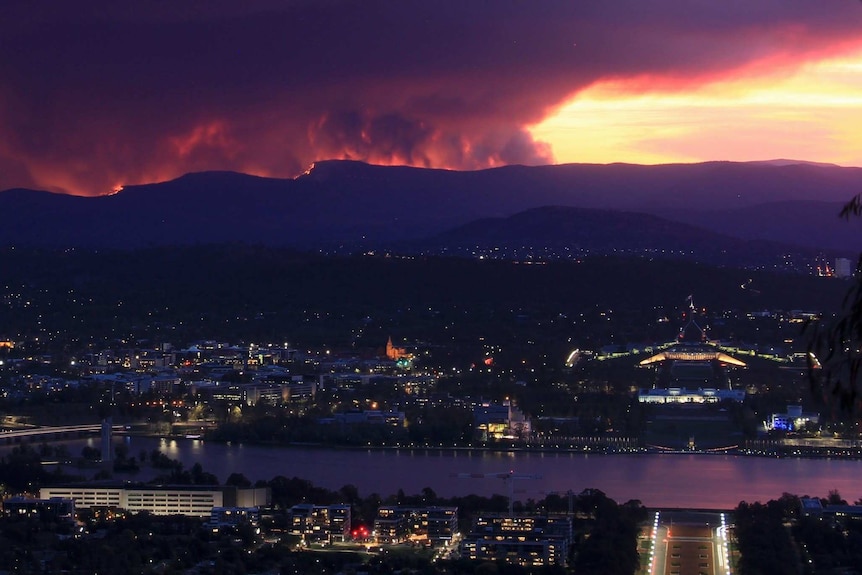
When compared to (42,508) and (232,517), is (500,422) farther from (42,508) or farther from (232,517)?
(42,508)

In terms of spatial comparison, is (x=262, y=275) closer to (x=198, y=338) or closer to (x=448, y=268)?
(x=448, y=268)

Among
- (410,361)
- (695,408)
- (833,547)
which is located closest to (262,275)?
(410,361)

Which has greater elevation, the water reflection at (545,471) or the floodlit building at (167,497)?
the water reflection at (545,471)

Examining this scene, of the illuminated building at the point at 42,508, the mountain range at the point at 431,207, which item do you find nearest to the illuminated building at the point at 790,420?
the illuminated building at the point at 42,508

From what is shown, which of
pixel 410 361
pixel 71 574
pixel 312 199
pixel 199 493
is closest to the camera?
pixel 71 574

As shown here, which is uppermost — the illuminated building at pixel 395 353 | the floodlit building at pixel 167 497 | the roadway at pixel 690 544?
the illuminated building at pixel 395 353

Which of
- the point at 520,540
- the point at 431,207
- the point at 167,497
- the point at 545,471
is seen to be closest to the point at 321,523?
the point at 520,540

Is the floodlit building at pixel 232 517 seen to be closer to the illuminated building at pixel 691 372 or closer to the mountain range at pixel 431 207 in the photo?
the illuminated building at pixel 691 372
